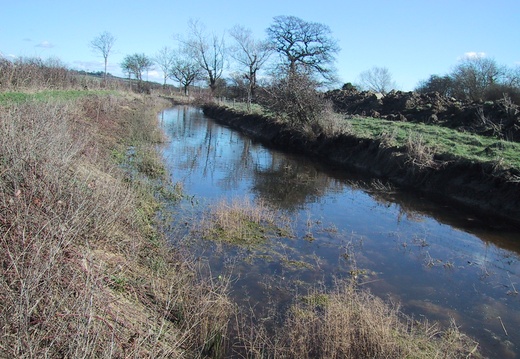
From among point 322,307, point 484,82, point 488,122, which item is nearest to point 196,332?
point 322,307

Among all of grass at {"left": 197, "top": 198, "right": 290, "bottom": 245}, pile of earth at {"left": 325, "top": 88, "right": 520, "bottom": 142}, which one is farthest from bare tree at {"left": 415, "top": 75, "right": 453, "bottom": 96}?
grass at {"left": 197, "top": 198, "right": 290, "bottom": 245}

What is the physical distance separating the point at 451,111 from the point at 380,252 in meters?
17.3

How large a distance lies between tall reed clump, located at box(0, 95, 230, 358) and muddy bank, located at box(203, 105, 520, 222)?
947cm

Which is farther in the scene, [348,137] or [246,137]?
[246,137]

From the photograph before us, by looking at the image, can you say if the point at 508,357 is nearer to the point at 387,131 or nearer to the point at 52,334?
the point at 52,334

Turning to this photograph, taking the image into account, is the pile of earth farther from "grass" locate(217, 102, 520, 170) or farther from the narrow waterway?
the narrow waterway

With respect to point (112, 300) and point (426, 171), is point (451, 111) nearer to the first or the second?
point (426, 171)

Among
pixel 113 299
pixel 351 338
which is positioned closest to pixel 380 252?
pixel 351 338

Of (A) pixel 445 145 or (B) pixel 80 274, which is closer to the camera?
(B) pixel 80 274

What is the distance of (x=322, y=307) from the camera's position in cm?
564

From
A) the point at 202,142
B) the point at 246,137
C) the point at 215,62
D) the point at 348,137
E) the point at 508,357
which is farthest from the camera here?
the point at 215,62

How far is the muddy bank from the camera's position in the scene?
1152 centimetres

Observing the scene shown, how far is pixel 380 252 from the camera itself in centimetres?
823

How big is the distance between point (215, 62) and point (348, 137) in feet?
146
